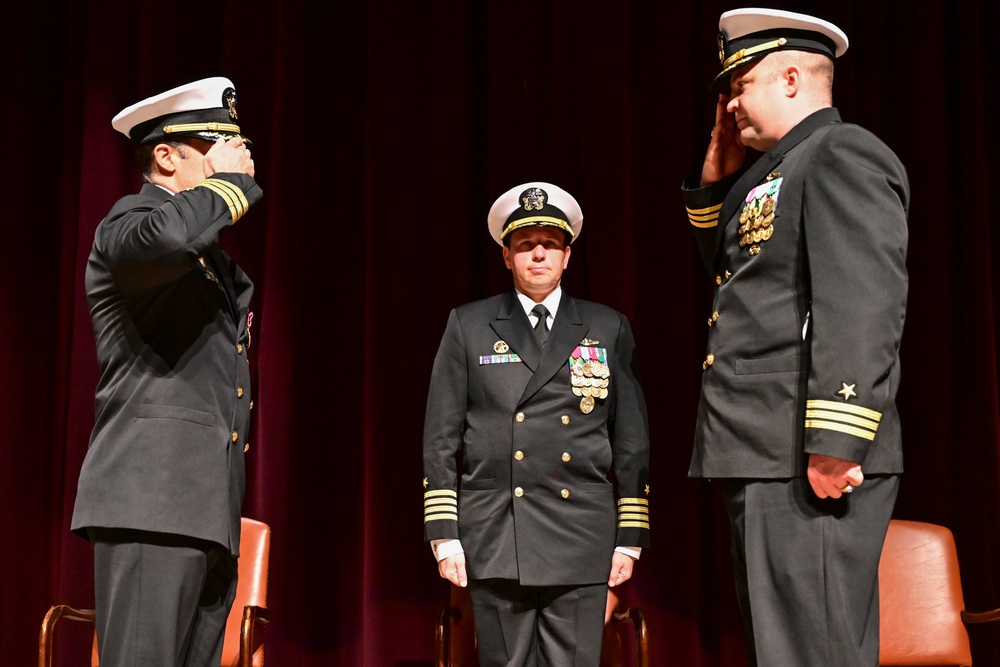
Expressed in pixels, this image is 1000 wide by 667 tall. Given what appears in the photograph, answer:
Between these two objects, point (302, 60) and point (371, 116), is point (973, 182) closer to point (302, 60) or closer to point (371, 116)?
point (371, 116)

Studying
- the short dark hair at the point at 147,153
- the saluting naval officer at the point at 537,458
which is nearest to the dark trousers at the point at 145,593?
the short dark hair at the point at 147,153

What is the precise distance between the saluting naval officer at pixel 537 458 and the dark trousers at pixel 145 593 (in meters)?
0.92

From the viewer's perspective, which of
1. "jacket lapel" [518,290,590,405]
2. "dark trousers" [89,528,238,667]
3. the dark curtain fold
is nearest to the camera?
"dark trousers" [89,528,238,667]

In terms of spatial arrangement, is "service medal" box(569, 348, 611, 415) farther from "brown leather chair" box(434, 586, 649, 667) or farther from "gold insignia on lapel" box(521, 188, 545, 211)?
"brown leather chair" box(434, 586, 649, 667)

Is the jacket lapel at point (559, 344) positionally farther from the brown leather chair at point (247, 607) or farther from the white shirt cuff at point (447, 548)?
the brown leather chair at point (247, 607)

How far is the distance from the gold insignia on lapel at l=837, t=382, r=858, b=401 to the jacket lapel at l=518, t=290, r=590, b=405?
1.26 meters

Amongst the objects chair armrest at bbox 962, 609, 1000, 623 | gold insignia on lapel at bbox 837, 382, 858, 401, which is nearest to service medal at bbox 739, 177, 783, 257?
gold insignia on lapel at bbox 837, 382, 858, 401

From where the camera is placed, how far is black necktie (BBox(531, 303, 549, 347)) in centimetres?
292

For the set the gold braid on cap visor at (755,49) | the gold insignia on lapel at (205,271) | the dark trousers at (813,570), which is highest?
the gold braid on cap visor at (755,49)

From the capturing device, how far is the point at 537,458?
2770 mm

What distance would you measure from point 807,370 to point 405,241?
2.00 m

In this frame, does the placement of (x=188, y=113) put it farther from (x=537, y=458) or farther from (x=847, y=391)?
(x=847, y=391)

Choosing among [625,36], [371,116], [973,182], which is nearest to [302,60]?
[371,116]

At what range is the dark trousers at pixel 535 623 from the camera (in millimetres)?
2707
